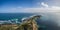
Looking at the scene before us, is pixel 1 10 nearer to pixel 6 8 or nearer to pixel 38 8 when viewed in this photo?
pixel 6 8

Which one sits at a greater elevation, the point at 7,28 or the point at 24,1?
the point at 24,1

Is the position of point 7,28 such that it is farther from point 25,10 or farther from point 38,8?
point 38,8

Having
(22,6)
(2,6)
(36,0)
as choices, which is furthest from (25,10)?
(2,6)

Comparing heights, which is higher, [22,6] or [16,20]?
[22,6]

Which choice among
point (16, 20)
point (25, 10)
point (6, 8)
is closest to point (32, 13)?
point (25, 10)

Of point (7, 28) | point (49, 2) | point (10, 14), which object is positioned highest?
point (49, 2)

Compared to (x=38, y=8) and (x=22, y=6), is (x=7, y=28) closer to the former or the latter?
(x=22, y=6)

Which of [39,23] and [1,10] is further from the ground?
[1,10]
